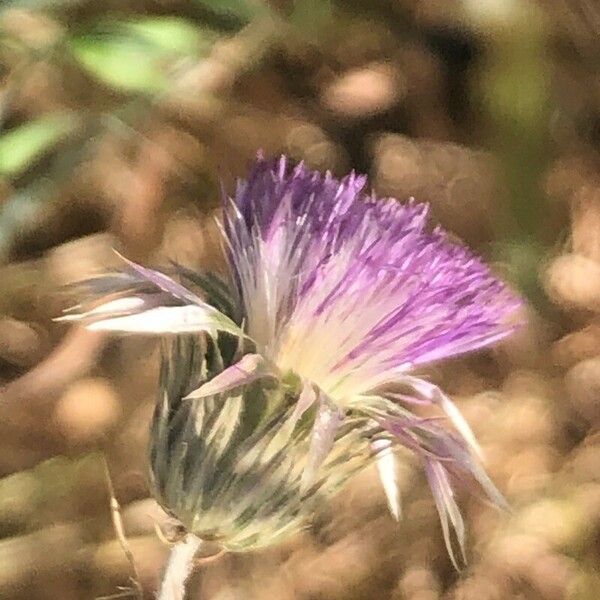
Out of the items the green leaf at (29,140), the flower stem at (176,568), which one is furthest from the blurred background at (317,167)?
the flower stem at (176,568)

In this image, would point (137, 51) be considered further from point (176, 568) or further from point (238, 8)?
point (176, 568)

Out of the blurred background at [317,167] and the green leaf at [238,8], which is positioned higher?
the green leaf at [238,8]

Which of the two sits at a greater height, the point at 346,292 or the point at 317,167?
the point at 346,292

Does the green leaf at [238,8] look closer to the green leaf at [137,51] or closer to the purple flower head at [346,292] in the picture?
the green leaf at [137,51]

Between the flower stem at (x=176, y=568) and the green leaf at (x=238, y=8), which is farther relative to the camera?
the green leaf at (x=238, y=8)

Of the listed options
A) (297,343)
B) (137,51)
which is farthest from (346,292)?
(137,51)
